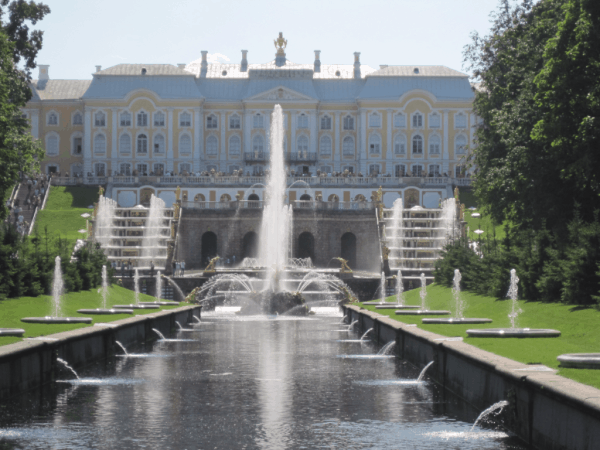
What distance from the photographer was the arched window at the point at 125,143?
344 feet

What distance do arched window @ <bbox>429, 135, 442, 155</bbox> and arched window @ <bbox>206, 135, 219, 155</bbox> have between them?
79.6 ft

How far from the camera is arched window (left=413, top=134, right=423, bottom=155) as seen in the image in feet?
346

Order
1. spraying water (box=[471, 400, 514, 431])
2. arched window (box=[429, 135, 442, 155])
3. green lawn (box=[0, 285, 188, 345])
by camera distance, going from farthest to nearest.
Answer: arched window (box=[429, 135, 442, 155])
green lawn (box=[0, 285, 188, 345])
spraying water (box=[471, 400, 514, 431])

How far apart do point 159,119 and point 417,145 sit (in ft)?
96.1

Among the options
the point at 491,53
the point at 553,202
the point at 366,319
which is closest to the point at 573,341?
the point at 366,319

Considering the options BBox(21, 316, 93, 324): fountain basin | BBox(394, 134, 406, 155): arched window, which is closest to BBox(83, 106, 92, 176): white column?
BBox(394, 134, 406, 155): arched window

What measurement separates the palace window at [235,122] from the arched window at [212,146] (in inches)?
94.7

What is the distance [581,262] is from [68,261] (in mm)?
19224

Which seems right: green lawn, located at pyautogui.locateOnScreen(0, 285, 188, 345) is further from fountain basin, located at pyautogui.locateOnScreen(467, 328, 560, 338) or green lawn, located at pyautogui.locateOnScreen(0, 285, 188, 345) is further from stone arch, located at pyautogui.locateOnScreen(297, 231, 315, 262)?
stone arch, located at pyautogui.locateOnScreen(297, 231, 315, 262)

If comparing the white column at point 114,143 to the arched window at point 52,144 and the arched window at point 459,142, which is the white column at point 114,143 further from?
the arched window at point 459,142

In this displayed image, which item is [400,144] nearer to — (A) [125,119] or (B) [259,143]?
(B) [259,143]

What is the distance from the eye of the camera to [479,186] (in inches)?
1602

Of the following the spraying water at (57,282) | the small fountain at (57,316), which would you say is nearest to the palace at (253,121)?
the spraying water at (57,282)

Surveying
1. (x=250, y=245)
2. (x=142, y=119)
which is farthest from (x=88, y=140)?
(x=250, y=245)
